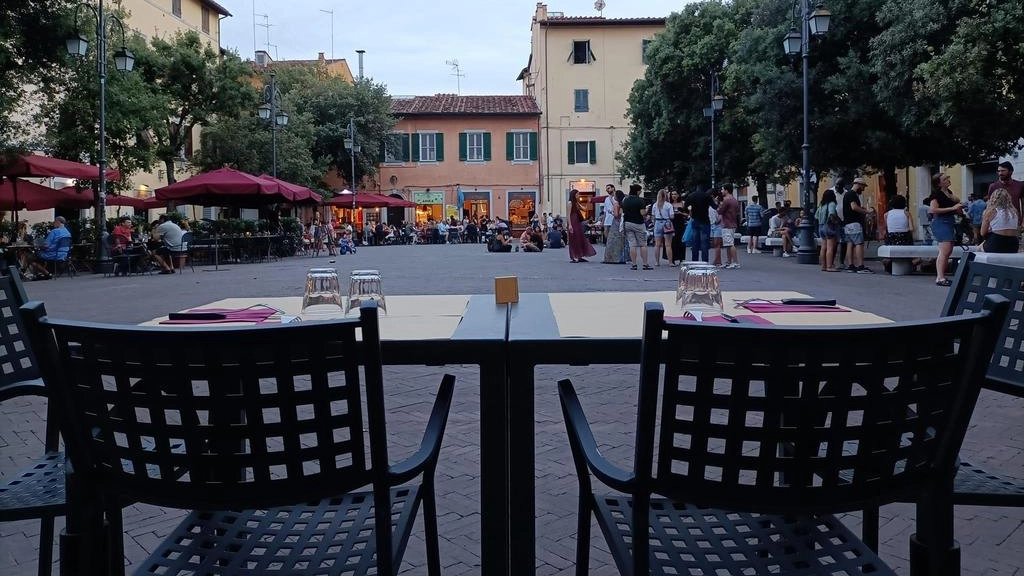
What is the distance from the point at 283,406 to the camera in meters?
1.66

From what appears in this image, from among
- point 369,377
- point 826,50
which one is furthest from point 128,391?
point 826,50

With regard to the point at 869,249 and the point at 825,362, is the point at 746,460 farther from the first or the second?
the point at 869,249

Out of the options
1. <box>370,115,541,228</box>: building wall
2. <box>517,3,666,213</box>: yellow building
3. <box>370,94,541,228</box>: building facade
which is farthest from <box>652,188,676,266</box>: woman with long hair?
<box>370,115,541,228</box>: building wall

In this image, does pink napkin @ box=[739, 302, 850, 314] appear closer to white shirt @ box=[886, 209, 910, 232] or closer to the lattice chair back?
the lattice chair back

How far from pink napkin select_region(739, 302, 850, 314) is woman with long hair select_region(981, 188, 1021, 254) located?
10325 mm

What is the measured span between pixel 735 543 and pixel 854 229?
52.0ft

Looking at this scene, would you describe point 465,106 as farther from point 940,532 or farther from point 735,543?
point 940,532

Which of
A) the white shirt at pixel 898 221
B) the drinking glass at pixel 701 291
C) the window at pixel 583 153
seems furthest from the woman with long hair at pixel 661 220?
the window at pixel 583 153

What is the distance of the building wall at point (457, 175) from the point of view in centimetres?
4962

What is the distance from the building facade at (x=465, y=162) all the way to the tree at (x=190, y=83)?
18.6 meters

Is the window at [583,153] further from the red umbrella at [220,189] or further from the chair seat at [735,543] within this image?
the chair seat at [735,543]

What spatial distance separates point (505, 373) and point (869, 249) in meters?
23.1

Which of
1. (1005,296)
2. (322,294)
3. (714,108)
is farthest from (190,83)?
(1005,296)

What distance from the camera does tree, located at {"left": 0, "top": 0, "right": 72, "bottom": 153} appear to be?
17750 millimetres
